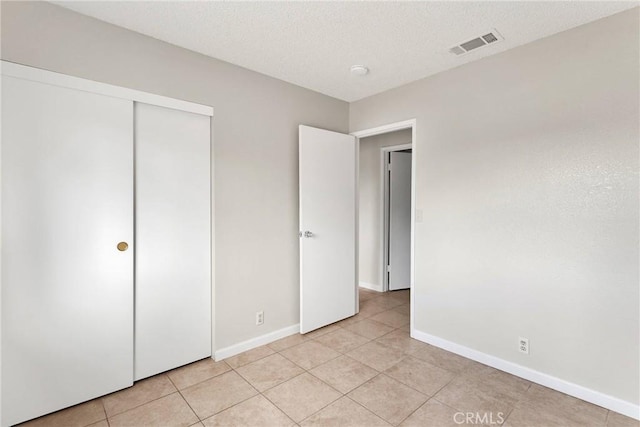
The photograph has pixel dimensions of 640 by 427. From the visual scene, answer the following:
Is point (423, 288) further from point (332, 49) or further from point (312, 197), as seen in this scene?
point (332, 49)

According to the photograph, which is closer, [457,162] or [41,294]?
[41,294]

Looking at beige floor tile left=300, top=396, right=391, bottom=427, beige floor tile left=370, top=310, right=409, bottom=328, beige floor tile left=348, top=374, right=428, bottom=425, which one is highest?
beige floor tile left=370, top=310, right=409, bottom=328

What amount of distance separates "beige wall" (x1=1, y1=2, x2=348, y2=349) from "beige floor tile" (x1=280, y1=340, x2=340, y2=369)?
0.33 m

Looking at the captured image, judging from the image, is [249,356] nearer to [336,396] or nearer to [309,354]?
[309,354]

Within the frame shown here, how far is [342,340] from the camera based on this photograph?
2.95 metres

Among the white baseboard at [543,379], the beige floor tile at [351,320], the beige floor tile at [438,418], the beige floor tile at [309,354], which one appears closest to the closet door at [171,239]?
the beige floor tile at [309,354]

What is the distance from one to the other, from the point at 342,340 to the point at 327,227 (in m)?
1.12

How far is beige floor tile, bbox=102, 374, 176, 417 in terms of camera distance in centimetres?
197

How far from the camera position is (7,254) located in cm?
173

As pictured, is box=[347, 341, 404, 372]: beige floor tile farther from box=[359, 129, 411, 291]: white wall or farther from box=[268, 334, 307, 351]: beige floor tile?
box=[359, 129, 411, 291]: white wall

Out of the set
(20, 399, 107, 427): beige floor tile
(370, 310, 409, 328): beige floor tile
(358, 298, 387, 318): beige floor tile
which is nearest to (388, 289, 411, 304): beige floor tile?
(358, 298, 387, 318): beige floor tile

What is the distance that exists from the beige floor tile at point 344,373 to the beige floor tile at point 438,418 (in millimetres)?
449

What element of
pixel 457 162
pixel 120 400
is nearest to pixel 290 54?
pixel 457 162

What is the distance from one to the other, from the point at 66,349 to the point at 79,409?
395 mm
